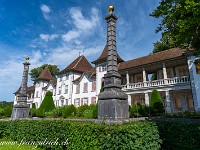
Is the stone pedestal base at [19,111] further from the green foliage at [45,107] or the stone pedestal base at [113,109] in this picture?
the green foliage at [45,107]

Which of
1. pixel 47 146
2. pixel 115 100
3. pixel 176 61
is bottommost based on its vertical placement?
pixel 47 146

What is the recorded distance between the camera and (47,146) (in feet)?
22.9

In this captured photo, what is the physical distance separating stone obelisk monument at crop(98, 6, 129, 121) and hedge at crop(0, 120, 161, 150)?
5.18 ft

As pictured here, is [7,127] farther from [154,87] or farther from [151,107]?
[154,87]

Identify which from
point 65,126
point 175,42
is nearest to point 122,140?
point 65,126

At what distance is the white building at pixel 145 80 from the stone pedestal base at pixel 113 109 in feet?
23.0

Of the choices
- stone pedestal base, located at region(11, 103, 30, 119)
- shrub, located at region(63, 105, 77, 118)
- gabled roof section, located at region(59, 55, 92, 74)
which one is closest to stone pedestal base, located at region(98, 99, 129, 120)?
stone pedestal base, located at region(11, 103, 30, 119)

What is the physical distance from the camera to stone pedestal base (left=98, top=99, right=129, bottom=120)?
23.6 feet

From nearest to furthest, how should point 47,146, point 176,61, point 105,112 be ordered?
point 47,146 < point 105,112 < point 176,61

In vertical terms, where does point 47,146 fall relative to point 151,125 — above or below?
below

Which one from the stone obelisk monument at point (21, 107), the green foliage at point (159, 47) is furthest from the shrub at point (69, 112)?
the green foliage at point (159, 47)

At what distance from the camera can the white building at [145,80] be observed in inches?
778

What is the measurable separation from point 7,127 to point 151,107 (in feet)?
50.3

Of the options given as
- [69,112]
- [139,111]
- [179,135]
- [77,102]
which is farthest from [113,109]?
[77,102]
